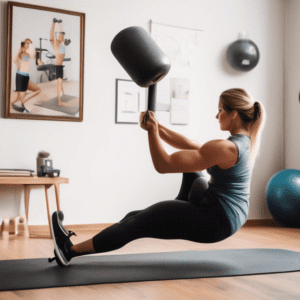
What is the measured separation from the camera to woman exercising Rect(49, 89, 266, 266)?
6.09 ft

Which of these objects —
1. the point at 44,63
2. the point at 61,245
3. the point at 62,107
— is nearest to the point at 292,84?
the point at 62,107

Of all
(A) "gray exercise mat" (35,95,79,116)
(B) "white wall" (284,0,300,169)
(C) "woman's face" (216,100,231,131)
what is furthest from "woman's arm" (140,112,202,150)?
(B) "white wall" (284,0,300,169)

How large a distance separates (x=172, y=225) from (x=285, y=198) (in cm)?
216

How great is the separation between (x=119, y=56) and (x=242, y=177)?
0.79 metres

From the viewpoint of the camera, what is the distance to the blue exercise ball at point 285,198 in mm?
3752

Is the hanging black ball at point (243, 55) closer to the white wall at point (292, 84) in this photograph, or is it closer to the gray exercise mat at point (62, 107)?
the white wall at point (292, 84)

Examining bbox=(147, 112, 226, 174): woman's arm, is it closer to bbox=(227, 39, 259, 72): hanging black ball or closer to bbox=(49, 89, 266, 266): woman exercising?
bbox=(49, 89, 266, 266): woman exercising

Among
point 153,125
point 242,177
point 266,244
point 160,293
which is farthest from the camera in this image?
point 266,244

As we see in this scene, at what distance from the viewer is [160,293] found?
5.39ft

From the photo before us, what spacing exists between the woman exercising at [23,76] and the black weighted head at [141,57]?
1699 mm

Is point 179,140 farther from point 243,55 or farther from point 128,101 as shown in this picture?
point 243,55

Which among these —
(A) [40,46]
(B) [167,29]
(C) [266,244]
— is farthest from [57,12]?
(C) [266,244]

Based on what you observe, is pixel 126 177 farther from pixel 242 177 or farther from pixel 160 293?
pixel 160 293

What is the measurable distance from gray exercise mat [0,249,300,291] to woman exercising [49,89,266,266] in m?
0.12
